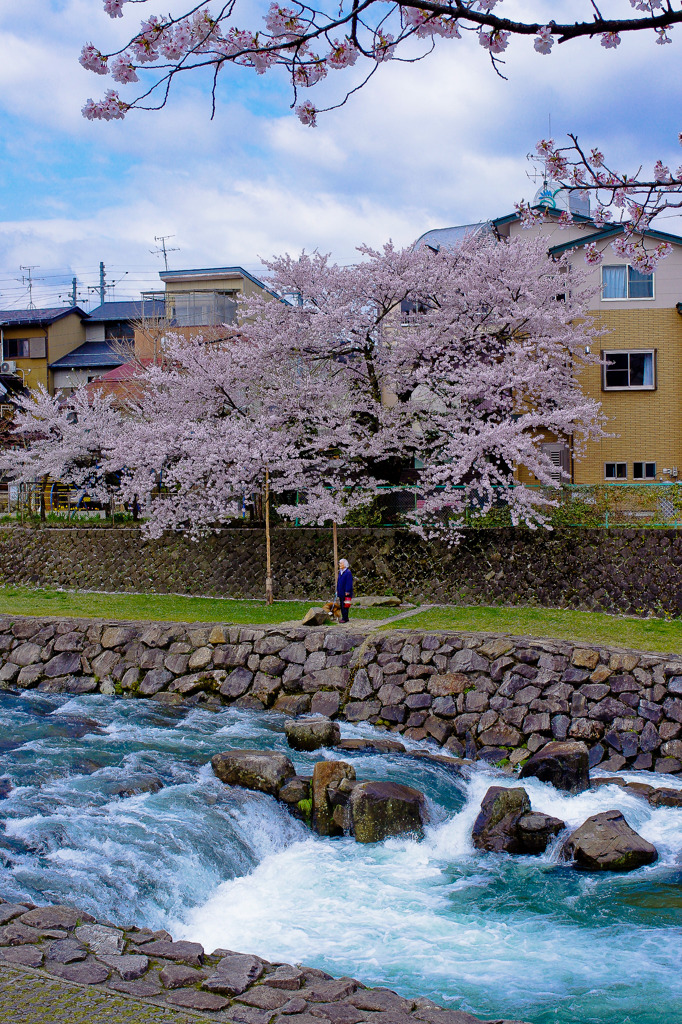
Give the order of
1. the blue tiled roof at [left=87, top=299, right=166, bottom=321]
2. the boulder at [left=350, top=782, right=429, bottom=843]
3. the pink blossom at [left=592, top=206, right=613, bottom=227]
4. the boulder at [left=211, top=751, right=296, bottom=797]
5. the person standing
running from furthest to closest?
the blue tiled roof at [left=87, top=299, right=166, bottom=321], the person standing, the boulder at [left=211, top=751, right=296, bottom=797], the boulder at [left=350, top=782, right=429, bottom=843], the pink blossom at [left=592, top=206, right=613, bottom=227]

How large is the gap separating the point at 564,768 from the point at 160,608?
11227 millimetres

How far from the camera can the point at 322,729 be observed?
39.4 feet

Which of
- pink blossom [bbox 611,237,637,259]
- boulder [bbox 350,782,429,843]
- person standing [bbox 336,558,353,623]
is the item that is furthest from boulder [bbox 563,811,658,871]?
person standing [bbox 336,558,353,623]

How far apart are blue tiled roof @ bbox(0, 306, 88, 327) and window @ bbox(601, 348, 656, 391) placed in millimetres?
31565

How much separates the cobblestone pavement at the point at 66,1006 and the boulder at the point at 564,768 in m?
6.72

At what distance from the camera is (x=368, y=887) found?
8305 millimetres

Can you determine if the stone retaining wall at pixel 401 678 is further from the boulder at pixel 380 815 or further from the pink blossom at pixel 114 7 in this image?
the pink blossom at pixel 114 7

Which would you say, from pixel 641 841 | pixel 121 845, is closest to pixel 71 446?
pixel 121 845

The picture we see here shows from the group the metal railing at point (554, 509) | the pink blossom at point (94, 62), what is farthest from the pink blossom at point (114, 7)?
the metal railing at point (554, 509)

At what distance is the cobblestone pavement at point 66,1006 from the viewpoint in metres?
4.72

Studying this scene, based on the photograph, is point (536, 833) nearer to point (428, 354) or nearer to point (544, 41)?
point (544, 41)

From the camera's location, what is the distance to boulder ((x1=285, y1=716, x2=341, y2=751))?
11.9m

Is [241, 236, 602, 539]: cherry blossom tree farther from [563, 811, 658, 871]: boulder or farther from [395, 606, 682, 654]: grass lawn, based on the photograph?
[563, 811, 658, 871]: boulder

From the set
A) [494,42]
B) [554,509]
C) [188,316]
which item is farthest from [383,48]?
[188,316]
